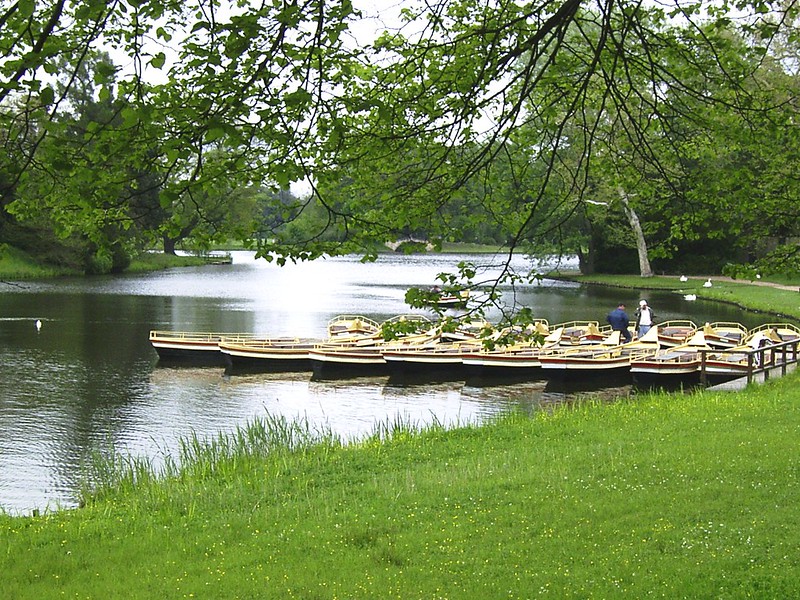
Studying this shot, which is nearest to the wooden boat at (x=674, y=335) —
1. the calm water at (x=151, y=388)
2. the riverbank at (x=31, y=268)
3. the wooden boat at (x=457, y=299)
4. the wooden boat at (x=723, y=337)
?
the wooden boat at (x=723, y=337)

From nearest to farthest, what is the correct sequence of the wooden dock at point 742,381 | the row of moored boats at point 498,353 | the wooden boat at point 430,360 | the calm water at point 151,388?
the calm water at point 151,388, the wooden dock at point 742,381, the row of moored boats at point 498,353, the wooden boat at point 430,360

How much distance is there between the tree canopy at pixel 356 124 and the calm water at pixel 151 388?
757cm

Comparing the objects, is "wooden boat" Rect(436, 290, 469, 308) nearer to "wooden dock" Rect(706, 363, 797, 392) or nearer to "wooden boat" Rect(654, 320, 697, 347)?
"wooden dock" Rect(706, 363, 797, 392)

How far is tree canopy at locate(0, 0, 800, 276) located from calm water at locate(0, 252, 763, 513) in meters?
7.57

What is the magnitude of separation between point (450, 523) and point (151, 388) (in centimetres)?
1827

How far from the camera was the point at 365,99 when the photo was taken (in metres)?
8.95

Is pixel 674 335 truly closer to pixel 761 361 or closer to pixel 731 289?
pixel 761 361

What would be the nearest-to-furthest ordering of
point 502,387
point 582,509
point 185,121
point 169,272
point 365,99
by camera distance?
point 185,121
point 365,99
point 582,509
point 502,387
point 169,272

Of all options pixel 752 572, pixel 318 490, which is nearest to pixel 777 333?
pixel 318 490

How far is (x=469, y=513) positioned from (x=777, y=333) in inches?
934

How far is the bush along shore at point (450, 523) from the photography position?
783 cm

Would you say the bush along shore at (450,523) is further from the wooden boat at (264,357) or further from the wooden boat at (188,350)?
the wooden boat at (188,350)

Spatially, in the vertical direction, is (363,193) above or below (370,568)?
above

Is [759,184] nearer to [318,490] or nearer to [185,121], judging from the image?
[318,490]
